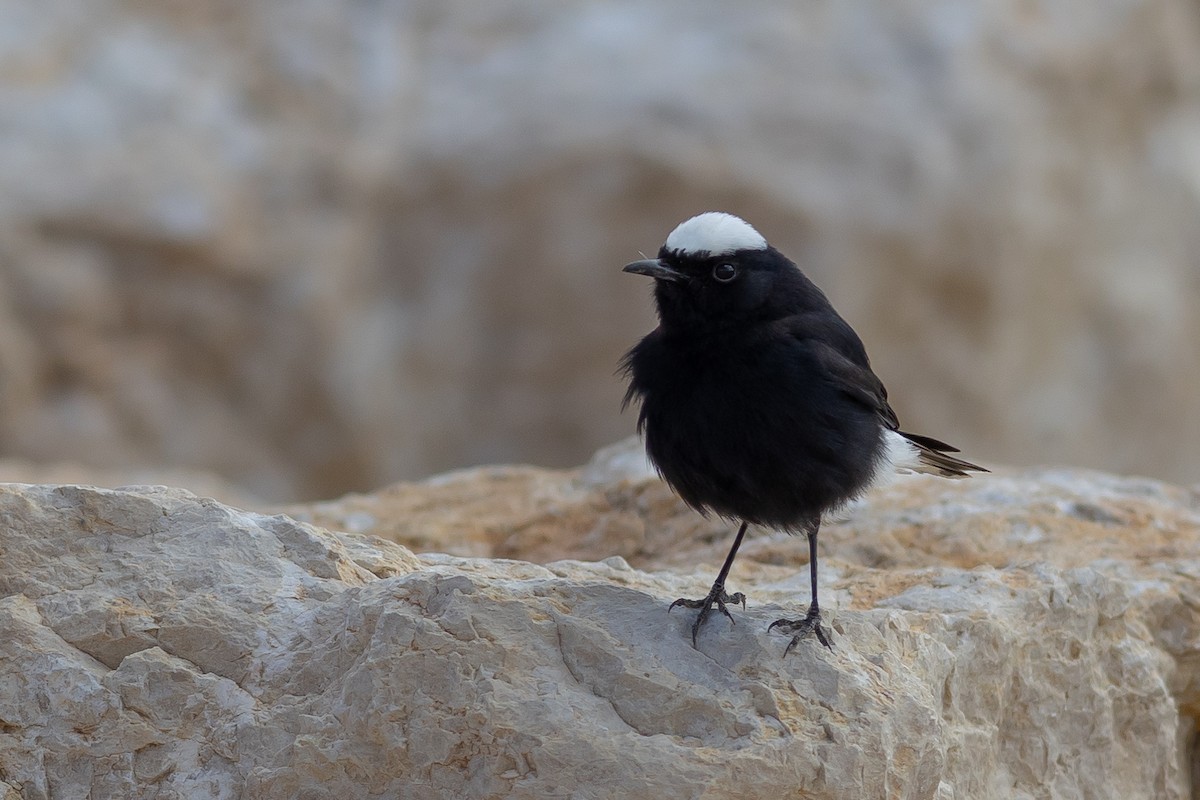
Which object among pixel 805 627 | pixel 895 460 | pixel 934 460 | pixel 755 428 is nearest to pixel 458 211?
pixel 934 460

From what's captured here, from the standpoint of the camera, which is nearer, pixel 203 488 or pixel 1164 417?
pixel 203 488

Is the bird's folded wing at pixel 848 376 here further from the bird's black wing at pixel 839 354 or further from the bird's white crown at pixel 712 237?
the bird's white crown at pixel 712 237

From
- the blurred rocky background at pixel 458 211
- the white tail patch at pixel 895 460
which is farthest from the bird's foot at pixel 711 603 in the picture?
the blurred rocky background at pixel 458 211

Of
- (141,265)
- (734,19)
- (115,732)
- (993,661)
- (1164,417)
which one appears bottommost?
(115,732)

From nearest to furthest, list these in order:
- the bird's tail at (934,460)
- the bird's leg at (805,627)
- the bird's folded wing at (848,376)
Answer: the bird's leg at (805,627) → the bird's folded wing at (848,376) → the bird's tail at (934,460)

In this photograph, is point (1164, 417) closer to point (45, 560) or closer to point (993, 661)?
point (993, 661)

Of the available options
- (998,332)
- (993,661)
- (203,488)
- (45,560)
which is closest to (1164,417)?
(998,332)
